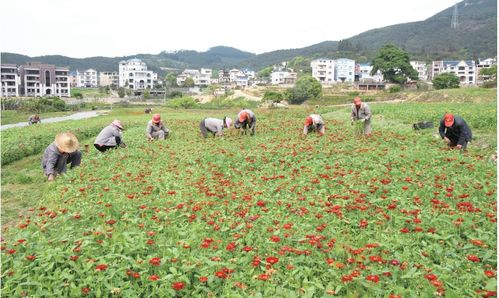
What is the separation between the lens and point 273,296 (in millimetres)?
4188

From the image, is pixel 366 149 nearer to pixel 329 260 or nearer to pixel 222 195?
pixel 222 195

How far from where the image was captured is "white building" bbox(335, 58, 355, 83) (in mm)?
150375

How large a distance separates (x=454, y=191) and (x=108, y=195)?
624 cm

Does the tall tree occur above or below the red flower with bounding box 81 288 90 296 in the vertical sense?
above

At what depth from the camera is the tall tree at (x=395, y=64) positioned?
9988 cm

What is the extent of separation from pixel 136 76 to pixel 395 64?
90.2m

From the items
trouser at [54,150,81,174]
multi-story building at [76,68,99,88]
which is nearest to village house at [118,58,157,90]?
multi-story building at [76,68,99,88]

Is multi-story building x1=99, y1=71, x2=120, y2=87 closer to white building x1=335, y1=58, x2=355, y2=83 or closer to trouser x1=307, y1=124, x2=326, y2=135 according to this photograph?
white building x1=335, y1=58, x2=355, y2=83

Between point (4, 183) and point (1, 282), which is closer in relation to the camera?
point (1, 282)

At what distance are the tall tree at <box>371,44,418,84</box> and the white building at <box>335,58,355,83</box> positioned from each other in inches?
1837

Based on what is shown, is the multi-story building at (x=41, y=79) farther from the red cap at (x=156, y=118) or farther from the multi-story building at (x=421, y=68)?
the multi-story building at (x=421, y=68)

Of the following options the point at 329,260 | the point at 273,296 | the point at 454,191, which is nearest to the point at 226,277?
the point at 273,296

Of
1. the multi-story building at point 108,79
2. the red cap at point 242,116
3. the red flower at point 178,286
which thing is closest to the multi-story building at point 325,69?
the multi-story building at point 108,79

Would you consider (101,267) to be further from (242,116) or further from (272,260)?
(242,116)
